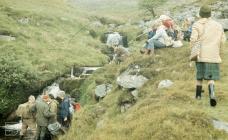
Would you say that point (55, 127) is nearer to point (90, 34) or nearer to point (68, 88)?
point (68, 88)

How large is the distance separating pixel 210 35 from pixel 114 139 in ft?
15.9

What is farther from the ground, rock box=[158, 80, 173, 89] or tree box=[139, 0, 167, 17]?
tree box=[139, 0, 167, 17]

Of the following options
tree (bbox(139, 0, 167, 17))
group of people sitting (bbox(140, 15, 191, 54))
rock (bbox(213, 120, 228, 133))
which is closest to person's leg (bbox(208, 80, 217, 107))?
rock (bbox(213, 120, 228, 133))

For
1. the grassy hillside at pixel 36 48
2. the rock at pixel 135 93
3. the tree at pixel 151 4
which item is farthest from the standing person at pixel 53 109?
the tree at pixel 151 4

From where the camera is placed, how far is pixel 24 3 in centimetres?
6144

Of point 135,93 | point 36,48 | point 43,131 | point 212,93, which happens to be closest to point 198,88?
point 212,93

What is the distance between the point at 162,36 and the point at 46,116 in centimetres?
824

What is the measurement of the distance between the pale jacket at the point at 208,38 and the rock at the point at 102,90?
33.3 feet

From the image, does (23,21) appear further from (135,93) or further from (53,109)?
(135,93)

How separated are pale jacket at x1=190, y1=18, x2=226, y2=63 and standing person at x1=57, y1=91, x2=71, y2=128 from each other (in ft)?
A: 31.3

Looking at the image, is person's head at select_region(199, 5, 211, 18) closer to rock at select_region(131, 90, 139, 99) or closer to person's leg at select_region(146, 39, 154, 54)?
rock at select_region(131, 90, 139, 99)

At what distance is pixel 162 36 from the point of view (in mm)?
26047

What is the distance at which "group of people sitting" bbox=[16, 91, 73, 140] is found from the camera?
22391 millimetres

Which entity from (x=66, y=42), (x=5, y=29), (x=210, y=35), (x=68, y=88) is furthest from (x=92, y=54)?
(x=210, y=35)
